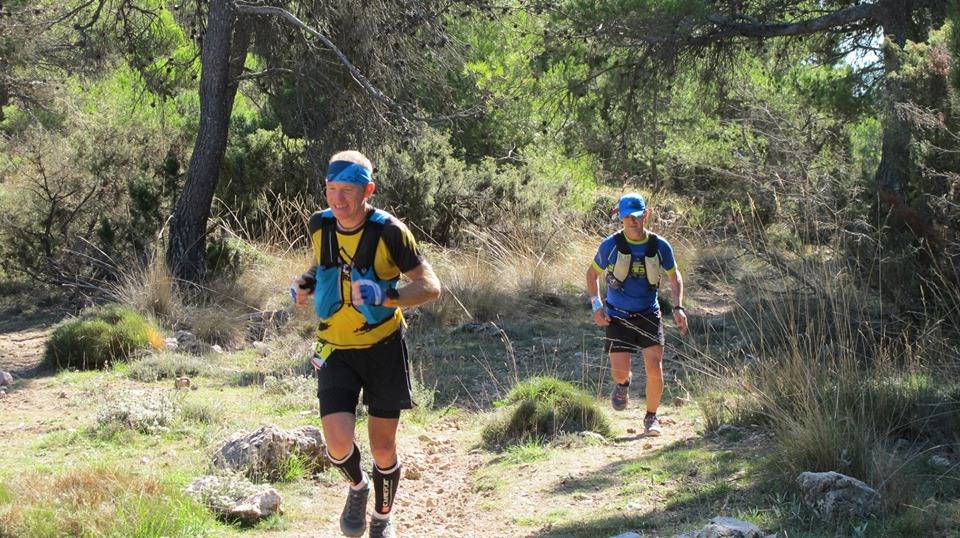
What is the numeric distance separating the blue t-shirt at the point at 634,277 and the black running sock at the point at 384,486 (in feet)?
9.09

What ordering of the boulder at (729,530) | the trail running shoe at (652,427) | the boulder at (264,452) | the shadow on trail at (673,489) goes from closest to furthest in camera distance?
the boulder at (729,530) < the shadow on trail at (673,489) < the boulder at (264,452) < the trail running shoe at (652,427)

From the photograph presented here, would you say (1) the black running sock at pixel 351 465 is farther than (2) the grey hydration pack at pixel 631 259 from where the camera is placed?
No

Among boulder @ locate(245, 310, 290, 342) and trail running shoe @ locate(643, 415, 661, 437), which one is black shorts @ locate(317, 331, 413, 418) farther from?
boulder @ locate(245, 310, 290, 342)

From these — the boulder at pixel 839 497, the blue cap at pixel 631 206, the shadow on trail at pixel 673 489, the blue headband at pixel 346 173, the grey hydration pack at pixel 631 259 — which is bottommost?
the shadow on trail at pixel 673 489

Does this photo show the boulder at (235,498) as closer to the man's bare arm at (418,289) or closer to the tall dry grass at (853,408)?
→ the man's bare arm at (418,289)

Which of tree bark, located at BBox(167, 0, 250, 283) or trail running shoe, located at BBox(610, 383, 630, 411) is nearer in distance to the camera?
trail running shoe, located at BBox(610, 383, 630, 411)

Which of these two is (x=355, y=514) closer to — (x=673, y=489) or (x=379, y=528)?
(x=379, y=528)

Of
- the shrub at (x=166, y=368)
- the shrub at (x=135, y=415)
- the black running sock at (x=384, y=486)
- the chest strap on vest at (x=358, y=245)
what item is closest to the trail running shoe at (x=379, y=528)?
the black running sock at (x=384, y=486)

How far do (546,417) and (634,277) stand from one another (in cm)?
115

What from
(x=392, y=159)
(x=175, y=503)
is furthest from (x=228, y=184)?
(x=175, y=503)

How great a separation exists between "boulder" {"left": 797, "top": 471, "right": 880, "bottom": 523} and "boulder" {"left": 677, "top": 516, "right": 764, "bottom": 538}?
44 centimetres

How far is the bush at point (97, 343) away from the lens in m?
9.96

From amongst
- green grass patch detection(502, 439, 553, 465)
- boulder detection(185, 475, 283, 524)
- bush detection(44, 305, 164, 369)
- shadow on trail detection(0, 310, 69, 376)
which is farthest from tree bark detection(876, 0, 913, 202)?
shadow on trail detection(0, 310, 69, 376)

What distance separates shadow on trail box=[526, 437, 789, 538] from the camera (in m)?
5.33
